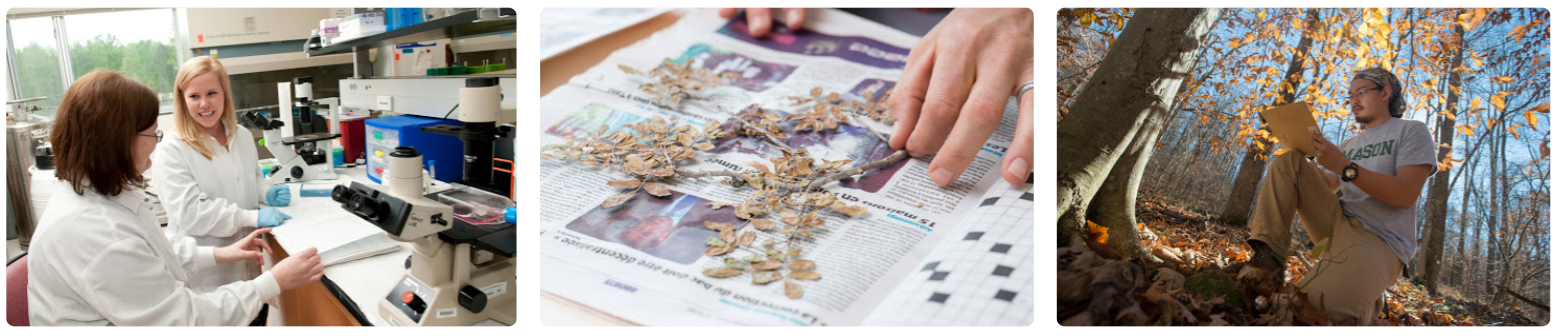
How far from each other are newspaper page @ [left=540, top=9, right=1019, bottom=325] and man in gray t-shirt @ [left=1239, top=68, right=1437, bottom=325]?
23.4 inches

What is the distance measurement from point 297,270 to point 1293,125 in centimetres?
205

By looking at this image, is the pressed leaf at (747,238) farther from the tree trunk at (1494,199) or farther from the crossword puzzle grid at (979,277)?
the tree trunk at (1494,199)

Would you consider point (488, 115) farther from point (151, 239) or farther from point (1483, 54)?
point (1483, 54)

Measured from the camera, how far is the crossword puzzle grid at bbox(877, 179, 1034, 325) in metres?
1.39

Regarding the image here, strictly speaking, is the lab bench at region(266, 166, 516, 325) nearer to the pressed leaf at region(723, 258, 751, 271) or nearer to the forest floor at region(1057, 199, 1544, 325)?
the pressed leaf at region(723, 258, 751, 271)

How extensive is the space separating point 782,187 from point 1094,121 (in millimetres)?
684

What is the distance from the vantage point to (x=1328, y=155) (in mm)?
1566

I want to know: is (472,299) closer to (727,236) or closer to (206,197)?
(727,236)

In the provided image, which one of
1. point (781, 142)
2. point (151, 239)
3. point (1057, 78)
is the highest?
point (1057, 78)

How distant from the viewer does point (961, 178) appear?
61.8 inches

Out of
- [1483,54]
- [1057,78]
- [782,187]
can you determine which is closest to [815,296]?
[782,187]

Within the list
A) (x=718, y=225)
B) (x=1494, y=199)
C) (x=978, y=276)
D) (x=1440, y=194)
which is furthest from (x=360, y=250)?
(x=1494, y=199)

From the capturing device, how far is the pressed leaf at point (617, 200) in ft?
5.00

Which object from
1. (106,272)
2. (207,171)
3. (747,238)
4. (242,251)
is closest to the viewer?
(106,272)
